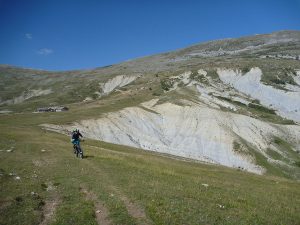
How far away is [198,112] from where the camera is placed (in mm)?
135750

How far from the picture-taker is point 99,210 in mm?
21078

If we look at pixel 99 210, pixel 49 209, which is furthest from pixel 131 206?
pixel 49 209

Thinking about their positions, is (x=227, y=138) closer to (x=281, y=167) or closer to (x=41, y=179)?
(x=281, y=167)

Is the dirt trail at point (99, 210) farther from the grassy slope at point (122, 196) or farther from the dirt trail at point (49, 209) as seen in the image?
the dirt trail at point (49, 209)

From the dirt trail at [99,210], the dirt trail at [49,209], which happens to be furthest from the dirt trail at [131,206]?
the dirt trail at [49,209]

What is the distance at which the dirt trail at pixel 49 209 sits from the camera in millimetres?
19281

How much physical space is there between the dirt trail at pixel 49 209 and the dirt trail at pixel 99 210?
2074mm

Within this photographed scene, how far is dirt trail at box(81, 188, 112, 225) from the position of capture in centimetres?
1925

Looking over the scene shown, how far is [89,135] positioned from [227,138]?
4512 cm

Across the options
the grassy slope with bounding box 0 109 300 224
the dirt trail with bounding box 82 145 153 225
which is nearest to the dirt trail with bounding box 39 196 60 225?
the grassy slope with bounding box 0 109 300 224

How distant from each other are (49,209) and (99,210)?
2.92 meters

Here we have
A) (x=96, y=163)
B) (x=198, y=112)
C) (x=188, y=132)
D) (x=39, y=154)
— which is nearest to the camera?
(x=96, y=163)

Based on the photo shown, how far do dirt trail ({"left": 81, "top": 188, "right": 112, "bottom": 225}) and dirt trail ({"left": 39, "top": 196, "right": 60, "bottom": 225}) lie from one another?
2074 millimetres

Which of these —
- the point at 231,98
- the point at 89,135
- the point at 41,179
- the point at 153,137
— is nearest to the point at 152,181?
the point at 41,179
